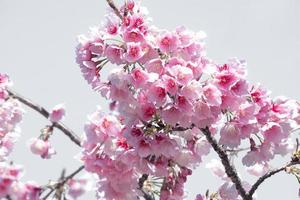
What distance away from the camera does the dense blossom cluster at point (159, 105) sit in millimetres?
4305

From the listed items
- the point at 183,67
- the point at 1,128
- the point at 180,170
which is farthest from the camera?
the point at 1,128

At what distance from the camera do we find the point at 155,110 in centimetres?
440

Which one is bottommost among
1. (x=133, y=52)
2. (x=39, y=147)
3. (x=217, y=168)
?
(x=39, y=147)

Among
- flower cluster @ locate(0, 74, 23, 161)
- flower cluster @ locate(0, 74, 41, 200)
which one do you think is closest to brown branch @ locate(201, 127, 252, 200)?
flower cluster @ locate(0, 74, 41, 200)

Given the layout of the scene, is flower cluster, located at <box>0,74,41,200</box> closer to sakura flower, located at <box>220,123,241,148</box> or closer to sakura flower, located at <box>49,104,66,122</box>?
sakura flower, located at <box>49,104,66,122</box>

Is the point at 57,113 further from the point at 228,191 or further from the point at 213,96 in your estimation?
the point at 228,191

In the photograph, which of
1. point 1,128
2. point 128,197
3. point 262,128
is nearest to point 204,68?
point 262,128

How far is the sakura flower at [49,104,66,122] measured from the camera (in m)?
4.44

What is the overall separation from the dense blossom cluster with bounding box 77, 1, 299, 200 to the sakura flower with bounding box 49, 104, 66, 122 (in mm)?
238

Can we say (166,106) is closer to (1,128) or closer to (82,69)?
(82,69)

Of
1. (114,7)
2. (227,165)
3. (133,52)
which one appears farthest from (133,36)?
(227,165)

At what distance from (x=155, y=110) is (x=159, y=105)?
13 centimetres

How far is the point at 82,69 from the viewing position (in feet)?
15.6

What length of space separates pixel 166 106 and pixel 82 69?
88 centimetres
